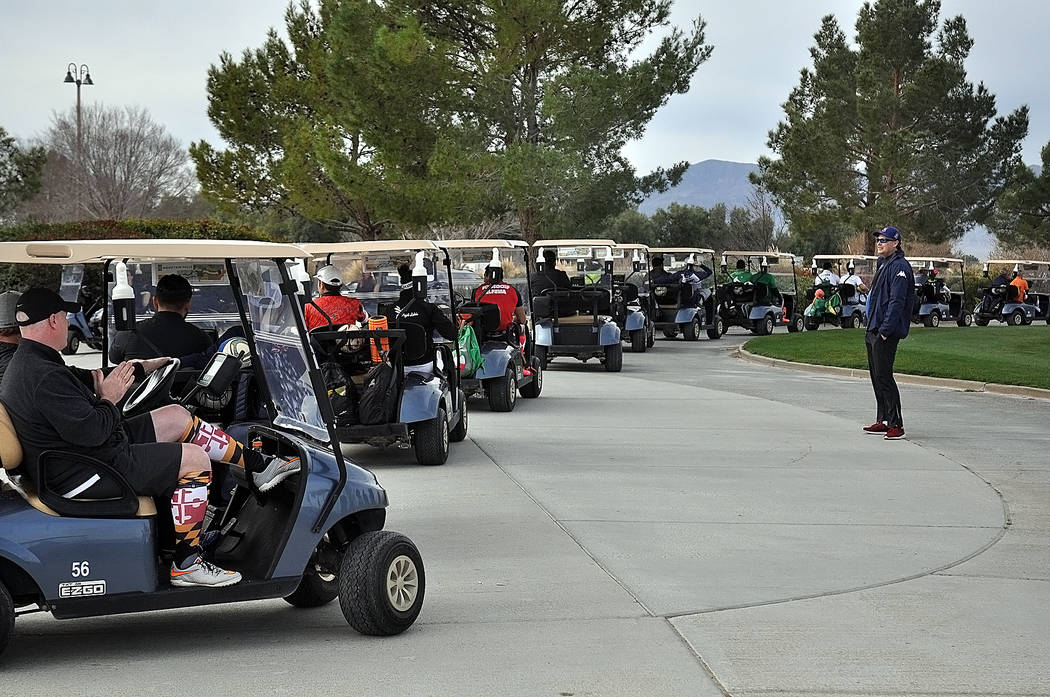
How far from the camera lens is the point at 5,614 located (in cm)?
498

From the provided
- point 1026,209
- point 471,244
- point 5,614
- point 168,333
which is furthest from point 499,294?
point 1026,209

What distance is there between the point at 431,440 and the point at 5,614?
5968 millimetres

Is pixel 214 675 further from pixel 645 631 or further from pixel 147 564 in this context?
pixel 645 631

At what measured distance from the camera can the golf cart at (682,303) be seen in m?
30.5

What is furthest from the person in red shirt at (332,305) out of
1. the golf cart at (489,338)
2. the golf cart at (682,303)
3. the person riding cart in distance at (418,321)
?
the golf cart at (682,303)

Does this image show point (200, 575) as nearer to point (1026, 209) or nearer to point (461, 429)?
point (461, 429)

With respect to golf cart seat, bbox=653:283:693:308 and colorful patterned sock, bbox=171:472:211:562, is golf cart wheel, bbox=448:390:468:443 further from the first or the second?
golf cart seat, bbox=653:283:693:308

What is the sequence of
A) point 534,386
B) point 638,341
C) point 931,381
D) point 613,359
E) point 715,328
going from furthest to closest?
point 715,328 < point 638,341 < point 613,359 < point 931,381 < point 534,386

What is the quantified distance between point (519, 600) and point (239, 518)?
141 cm

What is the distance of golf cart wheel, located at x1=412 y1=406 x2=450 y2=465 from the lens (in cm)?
1080

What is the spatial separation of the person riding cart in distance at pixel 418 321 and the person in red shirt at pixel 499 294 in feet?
5.75

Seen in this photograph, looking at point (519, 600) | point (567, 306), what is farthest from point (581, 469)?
point (567, 306)

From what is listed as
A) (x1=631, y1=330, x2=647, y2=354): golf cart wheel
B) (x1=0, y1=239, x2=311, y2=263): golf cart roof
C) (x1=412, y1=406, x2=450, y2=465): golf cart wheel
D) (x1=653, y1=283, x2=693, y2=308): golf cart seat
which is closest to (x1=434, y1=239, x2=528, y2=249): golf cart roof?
(x1=412, y1=406, x2=450, y2=465): golf cart wheel

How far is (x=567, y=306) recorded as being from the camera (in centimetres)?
2106
